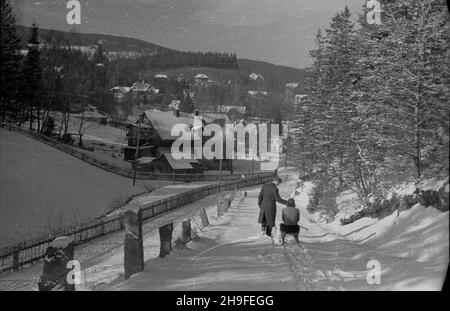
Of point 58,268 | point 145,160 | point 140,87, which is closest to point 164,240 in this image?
point 58,268

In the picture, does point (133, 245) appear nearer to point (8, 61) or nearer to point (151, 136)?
point (8, 61)

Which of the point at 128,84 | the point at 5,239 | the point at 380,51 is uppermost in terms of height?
the point at 128,84

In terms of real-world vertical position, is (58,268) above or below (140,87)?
below

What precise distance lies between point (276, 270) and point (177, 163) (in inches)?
2083

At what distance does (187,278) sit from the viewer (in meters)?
6.95

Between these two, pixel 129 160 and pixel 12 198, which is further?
pixel 129 160

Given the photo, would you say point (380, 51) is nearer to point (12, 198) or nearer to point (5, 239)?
point (5, 239)

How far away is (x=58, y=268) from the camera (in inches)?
281

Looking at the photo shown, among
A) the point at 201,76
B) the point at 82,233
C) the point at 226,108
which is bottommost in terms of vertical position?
the point at 82,233

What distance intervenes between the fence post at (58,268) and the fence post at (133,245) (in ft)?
3.06

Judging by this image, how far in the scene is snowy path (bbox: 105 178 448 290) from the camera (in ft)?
20.2
